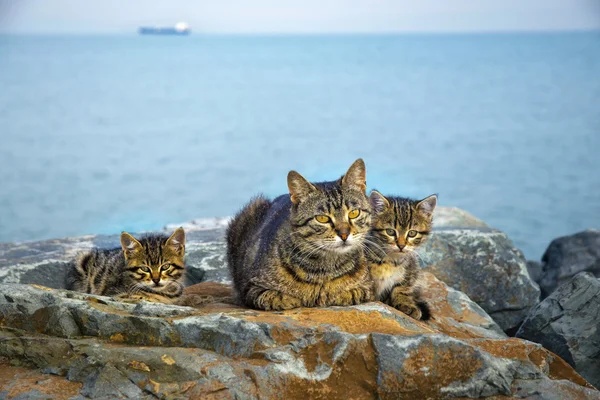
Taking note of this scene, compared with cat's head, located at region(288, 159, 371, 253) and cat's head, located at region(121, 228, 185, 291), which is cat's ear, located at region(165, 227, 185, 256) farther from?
cat's head, located at region(288, 159, 371, 253)

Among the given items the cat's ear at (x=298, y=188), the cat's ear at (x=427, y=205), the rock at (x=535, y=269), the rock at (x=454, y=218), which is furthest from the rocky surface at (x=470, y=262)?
the cat's ear at (x=298, y=188)

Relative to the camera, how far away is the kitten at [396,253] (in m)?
5.17

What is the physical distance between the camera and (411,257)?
541 cm

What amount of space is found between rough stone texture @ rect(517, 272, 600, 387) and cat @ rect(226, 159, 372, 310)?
79.4 inches

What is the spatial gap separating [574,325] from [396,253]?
1.83m

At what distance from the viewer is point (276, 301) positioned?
466 centimetres

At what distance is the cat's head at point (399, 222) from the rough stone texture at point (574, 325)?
1445mm

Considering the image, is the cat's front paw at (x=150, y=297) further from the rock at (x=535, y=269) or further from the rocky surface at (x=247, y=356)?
the rock at (x=535, y=269)

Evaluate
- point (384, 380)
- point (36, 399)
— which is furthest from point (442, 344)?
point (36, 399)

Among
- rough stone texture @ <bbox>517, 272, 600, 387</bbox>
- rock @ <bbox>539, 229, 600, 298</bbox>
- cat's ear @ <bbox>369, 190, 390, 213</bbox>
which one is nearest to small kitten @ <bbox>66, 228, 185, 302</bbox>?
cat's ear @ <bbox>369, 190, 390, 213</bbox>

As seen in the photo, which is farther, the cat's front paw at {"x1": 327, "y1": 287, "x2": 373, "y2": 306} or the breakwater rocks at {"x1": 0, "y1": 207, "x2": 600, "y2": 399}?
the cat's front paw at {"x1": 327, "y1": 287, "x2": 373, "y2": 306}

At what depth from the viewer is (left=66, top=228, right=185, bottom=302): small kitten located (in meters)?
5.35

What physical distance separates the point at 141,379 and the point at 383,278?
77.7 inches

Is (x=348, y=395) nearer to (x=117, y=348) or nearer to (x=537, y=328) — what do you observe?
(x=117, y=348)
